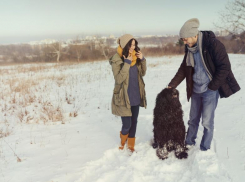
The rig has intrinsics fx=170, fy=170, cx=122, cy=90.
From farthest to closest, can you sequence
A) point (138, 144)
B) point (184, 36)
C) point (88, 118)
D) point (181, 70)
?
point (88, 118) < point (138, 144) < point (181, 70) < point (184, 36)

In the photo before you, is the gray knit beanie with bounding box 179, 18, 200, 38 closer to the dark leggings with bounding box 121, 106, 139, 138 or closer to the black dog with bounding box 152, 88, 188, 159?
the black dog with bounding box 152, 88, 188, 159

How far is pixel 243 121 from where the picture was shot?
358 centimetres

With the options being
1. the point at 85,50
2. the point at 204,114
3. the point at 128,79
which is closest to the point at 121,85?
the point at 128,79

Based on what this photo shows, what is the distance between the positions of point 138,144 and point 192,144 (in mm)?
951

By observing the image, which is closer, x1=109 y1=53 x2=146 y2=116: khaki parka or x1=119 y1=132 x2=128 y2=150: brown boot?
x1=109 y1=53 x2=146 y2=116: khaki parka

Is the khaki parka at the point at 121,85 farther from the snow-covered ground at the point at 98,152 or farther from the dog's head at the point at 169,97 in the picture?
the snow-covered ground at the point at 98,152

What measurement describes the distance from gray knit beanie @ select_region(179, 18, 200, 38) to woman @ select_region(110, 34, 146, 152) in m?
0.69

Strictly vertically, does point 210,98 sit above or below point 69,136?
above

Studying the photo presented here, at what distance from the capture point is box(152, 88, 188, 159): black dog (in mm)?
2541

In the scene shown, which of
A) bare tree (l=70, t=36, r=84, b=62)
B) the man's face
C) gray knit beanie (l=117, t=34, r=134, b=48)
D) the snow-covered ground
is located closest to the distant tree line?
bare tree (l=70, t=36, r=84, b=62)

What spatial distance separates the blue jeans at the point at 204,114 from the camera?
2.44 metres

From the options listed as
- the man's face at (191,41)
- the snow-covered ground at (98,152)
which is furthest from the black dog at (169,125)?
the man's face at (191,41)

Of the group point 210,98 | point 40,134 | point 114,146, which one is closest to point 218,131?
point 210,98

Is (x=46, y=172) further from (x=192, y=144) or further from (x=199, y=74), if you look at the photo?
(x=199, y=74)
